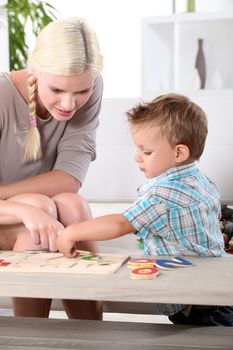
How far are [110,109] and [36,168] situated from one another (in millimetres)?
1157

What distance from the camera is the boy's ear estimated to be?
1.82m

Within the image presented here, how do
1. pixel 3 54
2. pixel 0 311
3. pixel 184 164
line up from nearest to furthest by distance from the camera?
pixel 184 164
pixel 0 311
pixel 3 54

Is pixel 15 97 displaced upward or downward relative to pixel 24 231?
upward

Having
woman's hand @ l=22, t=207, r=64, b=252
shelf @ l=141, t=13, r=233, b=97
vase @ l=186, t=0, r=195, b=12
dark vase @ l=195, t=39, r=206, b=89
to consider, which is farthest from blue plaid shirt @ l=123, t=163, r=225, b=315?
vase @ l=186, t=0, r=195, b=12

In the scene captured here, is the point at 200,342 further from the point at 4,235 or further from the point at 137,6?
the point at 137,6

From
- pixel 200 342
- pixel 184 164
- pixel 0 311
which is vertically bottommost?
pixel 0 311

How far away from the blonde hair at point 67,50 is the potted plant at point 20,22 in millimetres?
2388

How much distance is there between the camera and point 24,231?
6.73 feet

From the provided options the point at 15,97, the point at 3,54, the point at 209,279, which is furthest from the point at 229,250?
the point at 3,54

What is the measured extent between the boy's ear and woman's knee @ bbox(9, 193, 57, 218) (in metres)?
0.43

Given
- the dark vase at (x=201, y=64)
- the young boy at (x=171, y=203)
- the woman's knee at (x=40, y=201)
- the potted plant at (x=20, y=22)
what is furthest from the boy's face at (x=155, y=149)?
the potted plant at (x=20, y=22)

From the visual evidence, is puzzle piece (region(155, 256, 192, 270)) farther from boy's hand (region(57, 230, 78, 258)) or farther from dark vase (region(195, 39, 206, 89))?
dark vase (region(195, 39, 206, 89))

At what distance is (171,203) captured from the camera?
1745 mm

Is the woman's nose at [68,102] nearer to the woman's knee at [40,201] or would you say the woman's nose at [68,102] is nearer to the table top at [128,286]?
the woman's knee at [40,201]
